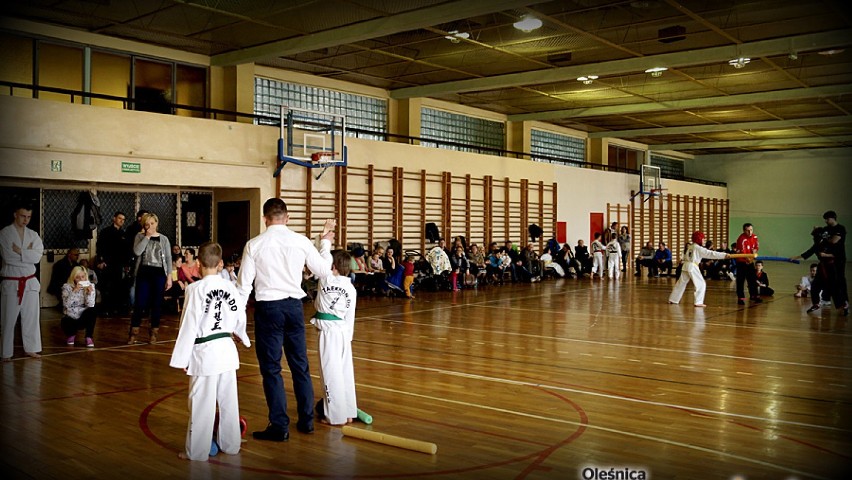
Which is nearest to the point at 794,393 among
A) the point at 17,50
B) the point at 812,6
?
the point at 812,6

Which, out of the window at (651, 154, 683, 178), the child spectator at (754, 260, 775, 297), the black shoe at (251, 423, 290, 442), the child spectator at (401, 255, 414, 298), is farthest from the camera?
the window at (651, 154, 683, 178)

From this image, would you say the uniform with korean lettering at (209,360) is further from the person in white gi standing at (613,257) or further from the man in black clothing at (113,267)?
the person in white gi standing at (613,257)

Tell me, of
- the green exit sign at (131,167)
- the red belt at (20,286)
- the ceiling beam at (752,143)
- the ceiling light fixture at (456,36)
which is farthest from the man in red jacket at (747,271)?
the ceiling beam at (752,143)

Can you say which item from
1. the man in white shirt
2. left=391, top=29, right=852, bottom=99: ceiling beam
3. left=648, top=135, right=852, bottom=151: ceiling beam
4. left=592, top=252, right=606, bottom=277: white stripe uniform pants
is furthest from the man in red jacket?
left=648, top=135, right=852, bottom=151: ceiling beam

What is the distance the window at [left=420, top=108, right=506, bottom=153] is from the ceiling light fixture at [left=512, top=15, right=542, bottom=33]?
6.07 m

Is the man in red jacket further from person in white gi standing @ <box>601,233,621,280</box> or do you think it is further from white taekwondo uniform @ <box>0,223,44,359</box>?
white taekwondo uniform @ <box>0,223,44,359</box>

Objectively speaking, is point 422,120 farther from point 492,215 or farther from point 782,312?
point 782,312

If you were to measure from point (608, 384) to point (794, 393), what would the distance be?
5.16ft

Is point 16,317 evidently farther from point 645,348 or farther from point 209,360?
point 645,348

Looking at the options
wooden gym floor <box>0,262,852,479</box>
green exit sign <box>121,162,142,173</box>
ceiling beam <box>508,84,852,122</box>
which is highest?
ceiling beam <box>508,84,852,122</box>

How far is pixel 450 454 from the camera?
4402 millimetres

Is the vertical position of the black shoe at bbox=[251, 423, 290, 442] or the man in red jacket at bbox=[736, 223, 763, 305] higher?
the man in red jacket at bbox=[736, 223, 763, 305]

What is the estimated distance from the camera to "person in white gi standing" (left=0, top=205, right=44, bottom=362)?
7492mm

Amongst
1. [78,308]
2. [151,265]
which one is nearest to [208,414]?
[151,265]
